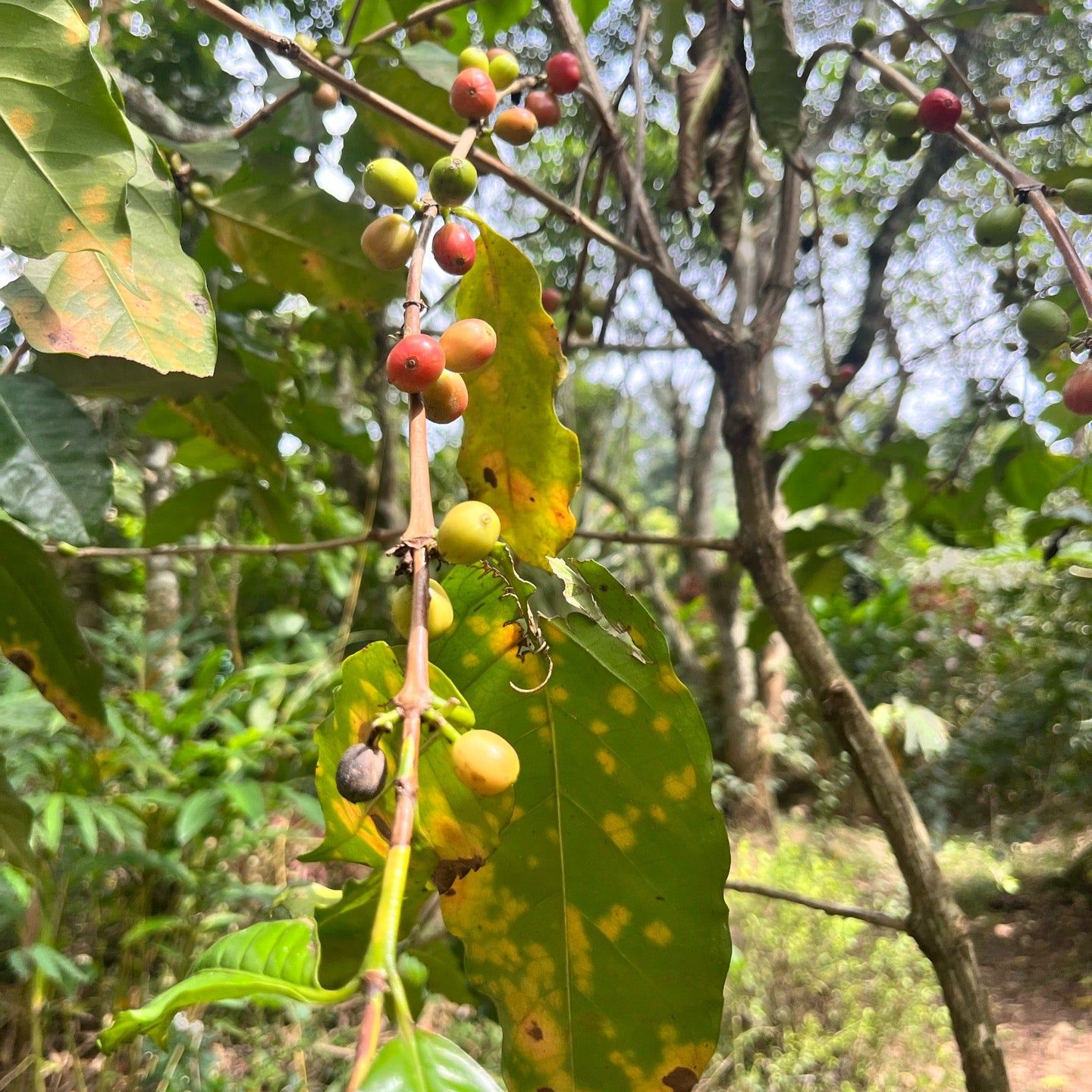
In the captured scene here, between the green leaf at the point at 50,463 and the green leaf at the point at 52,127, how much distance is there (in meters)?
A: 0.24

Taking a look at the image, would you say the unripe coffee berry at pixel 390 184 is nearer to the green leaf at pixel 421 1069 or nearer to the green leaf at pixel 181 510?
the green leaf at pixel 421 1069

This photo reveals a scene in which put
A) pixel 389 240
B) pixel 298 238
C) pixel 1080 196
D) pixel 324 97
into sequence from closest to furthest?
pixel 389 240, pixel 1080 196, pixel 298 238, pixel 324 97

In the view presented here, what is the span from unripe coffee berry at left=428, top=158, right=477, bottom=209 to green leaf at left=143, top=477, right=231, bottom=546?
2.41 feet

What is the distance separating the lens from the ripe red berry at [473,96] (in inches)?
20.9

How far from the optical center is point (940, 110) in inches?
25.5

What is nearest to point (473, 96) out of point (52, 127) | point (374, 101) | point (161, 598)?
point (374, 101)

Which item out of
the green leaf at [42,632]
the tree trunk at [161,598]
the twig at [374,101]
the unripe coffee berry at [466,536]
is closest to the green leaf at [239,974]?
the unripe coffee berry at [466,536]

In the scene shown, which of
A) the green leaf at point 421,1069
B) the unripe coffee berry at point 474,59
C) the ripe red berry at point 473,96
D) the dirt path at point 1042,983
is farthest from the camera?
the dirt path at point 1042,983

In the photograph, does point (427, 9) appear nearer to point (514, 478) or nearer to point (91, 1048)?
point (514, 478)

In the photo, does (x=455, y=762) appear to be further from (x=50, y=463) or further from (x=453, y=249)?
(x=50, y=463)

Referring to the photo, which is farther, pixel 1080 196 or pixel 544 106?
pixel 544 106

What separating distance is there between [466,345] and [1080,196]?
1.58 ft

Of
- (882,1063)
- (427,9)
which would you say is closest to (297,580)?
(882,1063)

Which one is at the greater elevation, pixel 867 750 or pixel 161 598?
pixel 161 598
